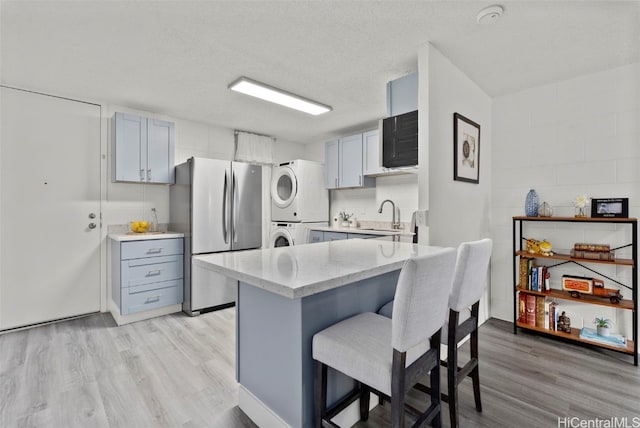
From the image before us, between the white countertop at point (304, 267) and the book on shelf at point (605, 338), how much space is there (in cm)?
206

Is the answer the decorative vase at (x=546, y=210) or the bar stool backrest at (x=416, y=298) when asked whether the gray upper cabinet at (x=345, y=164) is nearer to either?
the decorative vase at (x=546, y=210)

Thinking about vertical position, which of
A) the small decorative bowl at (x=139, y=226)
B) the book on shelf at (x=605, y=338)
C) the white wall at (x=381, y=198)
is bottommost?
the book on shelf at (x=605, y=338)

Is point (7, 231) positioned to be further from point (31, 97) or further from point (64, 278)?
point (31, 97)

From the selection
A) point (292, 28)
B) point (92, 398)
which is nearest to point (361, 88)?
point (292, 28)

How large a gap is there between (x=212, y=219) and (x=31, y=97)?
2.12 m

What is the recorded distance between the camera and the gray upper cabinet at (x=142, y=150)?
3.26 meters

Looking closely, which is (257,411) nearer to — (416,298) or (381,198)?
(416,298)

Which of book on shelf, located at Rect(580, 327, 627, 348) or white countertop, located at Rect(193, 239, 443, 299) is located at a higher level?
white countertop, located at Rect(193, 239, 443, 299)

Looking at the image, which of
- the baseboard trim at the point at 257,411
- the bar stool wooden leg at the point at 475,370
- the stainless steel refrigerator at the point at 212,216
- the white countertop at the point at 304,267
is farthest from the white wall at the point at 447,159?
the stainless steel refrigerator at the point at 212,216

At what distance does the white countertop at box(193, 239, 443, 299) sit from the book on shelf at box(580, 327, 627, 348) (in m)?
2.06

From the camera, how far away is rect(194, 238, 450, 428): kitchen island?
47.9 inches

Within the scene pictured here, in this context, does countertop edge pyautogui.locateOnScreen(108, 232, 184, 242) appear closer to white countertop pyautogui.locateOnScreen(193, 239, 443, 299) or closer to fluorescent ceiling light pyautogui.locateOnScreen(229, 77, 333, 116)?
fluorescent ceiling light pyautogui.locateOnScreen(229, 77, 333, 116)

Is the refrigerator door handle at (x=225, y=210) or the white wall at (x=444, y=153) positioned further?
the refrigerator door handle at (x=225, y=210)

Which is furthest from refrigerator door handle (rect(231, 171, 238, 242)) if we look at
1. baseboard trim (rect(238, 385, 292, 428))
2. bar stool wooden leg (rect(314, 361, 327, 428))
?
bar stool wooden leg (rect(314, 361, 327, 428))
